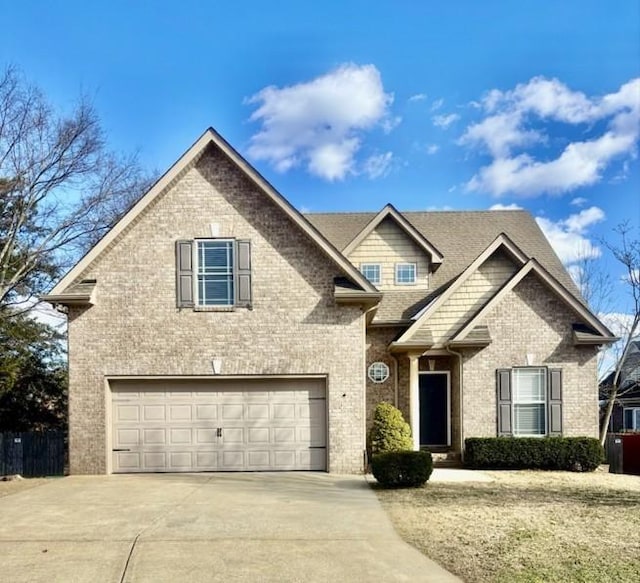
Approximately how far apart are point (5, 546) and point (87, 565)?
1.66 m

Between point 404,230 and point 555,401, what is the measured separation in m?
6.82

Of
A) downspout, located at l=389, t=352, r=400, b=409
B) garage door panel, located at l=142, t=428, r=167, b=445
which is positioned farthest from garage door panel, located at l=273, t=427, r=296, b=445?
downspout, located at l=389, t=352, r=400, b=409

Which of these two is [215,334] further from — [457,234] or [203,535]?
Answer: [457,234]

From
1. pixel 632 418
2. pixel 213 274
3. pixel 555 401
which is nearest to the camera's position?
pixel 213 274

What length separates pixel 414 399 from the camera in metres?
15.7

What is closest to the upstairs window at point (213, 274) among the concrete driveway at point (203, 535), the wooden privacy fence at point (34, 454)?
the concrete driveway at point (203, 535)

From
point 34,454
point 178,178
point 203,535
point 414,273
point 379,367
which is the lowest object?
point 34,454

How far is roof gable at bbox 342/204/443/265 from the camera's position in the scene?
18562mm

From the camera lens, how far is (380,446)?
45.3 ft

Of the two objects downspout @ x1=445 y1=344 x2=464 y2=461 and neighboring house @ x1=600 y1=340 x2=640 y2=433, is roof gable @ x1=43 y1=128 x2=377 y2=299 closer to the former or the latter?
downspout @ x1=445 y1=344 x2=464 y2=461

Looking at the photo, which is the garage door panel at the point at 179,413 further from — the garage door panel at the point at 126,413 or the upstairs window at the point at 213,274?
the upstairs window at the point at 213,274

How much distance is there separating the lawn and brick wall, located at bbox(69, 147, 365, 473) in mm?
3602

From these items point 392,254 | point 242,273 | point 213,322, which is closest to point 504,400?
point 392,254

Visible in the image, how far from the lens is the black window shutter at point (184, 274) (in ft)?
45.7
